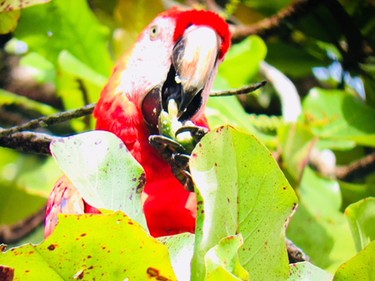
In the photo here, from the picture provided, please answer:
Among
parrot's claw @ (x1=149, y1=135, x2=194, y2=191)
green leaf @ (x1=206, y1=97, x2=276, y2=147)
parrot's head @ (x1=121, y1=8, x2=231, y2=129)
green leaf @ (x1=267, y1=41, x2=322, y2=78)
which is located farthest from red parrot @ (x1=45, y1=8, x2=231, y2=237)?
green leaf @ (x1=267, y1=41, x2=322, y2=78)

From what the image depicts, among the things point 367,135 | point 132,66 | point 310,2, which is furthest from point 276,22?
point 132,66

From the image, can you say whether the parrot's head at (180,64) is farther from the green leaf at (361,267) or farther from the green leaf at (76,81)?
the green leaf at (361,267)

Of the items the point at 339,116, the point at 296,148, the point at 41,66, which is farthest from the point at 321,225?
the point at 41,66

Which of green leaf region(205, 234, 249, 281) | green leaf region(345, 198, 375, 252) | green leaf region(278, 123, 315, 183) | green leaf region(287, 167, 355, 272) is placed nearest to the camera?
green leaf region(205, 234, 249, 281)

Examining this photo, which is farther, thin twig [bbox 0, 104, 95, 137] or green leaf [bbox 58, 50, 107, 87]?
green leaf [bbox 58, 50, 107, 87]

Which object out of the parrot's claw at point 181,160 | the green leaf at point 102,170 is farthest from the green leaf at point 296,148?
the green leaf at point 102,170

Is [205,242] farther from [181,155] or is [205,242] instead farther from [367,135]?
[367,135]

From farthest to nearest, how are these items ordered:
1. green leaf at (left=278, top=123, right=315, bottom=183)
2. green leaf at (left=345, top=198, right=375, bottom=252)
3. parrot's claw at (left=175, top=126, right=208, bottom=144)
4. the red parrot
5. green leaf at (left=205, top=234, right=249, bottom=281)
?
green leaf at (left=278, top=123, right=315, bottom=183), the red parrot, parrot's claw at (left=175, top=126, right=208, bottom=144), green leaf at (left=345, top=198, right=375, bottom=252), green leaf at (left=205, top=234, right=249, bottom=281)

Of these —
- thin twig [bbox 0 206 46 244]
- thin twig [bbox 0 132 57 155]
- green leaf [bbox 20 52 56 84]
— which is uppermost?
thin twig [bbox 0 132 57 155]

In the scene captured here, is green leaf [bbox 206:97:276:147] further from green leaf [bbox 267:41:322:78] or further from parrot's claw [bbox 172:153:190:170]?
parrot's claw [bbox 172:153:190:170]
